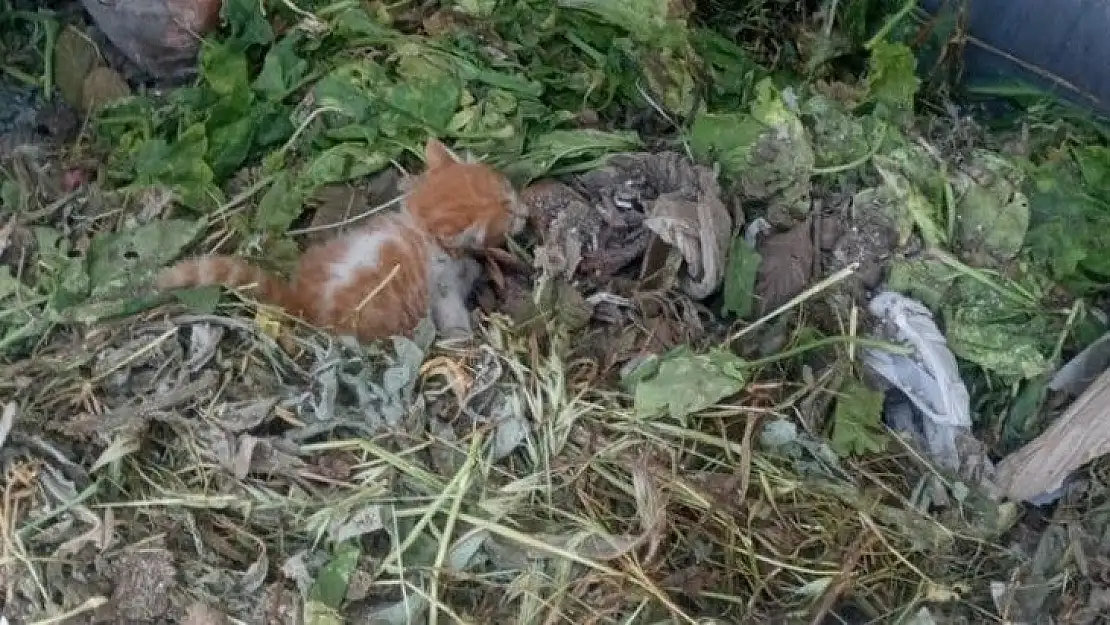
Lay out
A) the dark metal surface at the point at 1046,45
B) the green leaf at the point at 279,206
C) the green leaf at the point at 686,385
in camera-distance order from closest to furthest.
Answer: the green leaf at the point at 686,385 → the green leaf at the point at 279,206 → the dark metal surface at the point at 1046,45

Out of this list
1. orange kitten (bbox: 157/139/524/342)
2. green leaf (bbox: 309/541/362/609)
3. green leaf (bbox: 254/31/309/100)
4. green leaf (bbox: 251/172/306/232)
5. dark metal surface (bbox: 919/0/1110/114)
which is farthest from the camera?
dark metal surface (bbox: 919/0/1110/114)

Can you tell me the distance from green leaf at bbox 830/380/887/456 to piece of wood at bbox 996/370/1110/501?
0.21 metres

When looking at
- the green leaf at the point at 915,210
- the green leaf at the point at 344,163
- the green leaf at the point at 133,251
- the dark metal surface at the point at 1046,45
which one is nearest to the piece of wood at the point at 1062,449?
the green leaf at the point at 915,210

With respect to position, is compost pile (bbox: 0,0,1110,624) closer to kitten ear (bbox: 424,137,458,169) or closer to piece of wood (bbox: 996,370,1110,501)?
piece of wood (bbox: 996,370,1110,501)

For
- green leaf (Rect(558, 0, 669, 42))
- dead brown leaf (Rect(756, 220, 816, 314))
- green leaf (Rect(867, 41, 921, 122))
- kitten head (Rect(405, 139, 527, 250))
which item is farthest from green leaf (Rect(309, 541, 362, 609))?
green leaf (Rect(867, 41, 921, 122))

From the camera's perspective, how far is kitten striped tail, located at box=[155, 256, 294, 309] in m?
1.81

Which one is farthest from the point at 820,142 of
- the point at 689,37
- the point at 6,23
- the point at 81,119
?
the point at 6,23

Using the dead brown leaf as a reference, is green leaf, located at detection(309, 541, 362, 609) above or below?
below

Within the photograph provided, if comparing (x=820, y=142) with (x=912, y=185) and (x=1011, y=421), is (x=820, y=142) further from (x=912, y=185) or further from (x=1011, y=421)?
(x=1011, y=421)

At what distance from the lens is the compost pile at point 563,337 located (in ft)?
5.42

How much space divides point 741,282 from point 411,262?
51 cm

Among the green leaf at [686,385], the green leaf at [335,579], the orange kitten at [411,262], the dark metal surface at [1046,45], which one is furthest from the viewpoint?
the dark metal surface at [1046,45]

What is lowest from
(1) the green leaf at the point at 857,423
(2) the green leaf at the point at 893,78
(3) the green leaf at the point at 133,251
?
(1) the green leaf at the point at 857,423

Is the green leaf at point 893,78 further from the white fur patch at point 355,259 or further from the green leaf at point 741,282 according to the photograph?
the white fur patch at point 355,259
